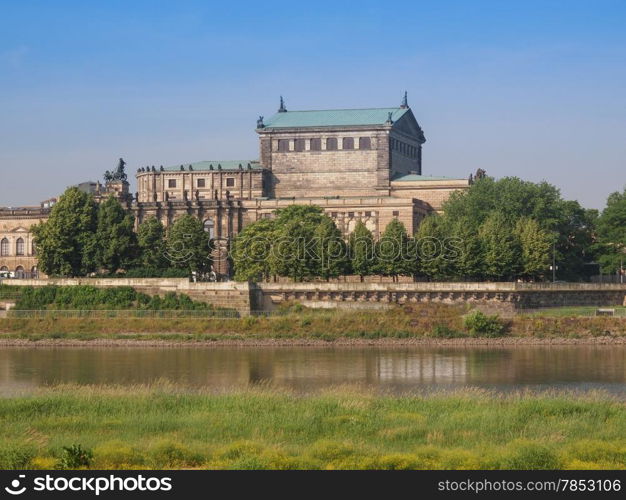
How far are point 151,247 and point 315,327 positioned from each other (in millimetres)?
26641

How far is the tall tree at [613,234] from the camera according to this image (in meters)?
120

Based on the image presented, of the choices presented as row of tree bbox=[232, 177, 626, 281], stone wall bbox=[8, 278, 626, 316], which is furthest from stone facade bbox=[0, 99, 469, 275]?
stone wall bbox=[8, 278, 626, 316]

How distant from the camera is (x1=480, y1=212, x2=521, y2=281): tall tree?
361ft

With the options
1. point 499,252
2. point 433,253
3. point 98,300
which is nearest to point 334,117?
point 433,253

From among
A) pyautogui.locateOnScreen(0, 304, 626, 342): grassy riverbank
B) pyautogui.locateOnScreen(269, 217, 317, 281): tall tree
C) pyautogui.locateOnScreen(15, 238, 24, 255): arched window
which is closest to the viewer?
pyautogui.locateOnScreen(0, 304, 626, 342): grassy riverbank

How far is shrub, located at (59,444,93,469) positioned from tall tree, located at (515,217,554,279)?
272 ft

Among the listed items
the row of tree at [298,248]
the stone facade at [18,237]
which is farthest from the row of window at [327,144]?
the stone facade at [18,237]

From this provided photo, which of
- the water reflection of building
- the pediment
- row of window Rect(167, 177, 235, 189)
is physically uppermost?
the pediment

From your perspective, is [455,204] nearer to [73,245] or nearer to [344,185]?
[344,185]

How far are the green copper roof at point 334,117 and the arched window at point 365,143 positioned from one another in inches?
72.8

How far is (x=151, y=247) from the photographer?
373 feet

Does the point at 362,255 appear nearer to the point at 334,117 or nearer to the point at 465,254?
the point at 465,254

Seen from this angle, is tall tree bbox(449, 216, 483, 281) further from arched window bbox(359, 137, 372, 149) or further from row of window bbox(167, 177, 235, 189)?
row of window bbox(167, 177, 235, 189)
